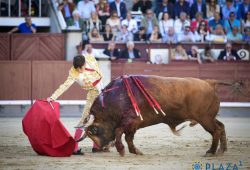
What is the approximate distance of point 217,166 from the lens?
9570mm

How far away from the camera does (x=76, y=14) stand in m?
18.6

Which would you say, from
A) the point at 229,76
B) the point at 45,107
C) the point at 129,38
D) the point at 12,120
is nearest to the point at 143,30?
the point at 129,38

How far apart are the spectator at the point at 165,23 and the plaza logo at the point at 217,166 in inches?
356

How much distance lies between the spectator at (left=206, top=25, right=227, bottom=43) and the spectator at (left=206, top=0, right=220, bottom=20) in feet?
1.73

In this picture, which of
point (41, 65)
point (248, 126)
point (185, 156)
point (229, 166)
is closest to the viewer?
point (229, 166)

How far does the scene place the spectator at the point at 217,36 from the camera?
19094mm

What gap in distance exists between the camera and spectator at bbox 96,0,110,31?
1873 cm

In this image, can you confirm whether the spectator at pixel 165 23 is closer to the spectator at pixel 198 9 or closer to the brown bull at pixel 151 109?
the spectator at pixel 198 9

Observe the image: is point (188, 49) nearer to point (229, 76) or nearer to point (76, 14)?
point (229, 76)

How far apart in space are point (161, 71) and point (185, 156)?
804 cm

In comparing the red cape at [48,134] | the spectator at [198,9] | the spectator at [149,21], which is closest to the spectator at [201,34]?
the spectator at [198,9]

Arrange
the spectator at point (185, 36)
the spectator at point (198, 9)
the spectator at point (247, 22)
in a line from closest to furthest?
the spectator at point (185, 36) < the spectator at point (198, 9) < the spectator at point (247, 22)

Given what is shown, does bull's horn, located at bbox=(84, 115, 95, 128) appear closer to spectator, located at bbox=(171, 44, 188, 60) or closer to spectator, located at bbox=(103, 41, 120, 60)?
spectator, located at bbox=(103, 41, 120, 60)

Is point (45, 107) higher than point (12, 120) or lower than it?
higher
